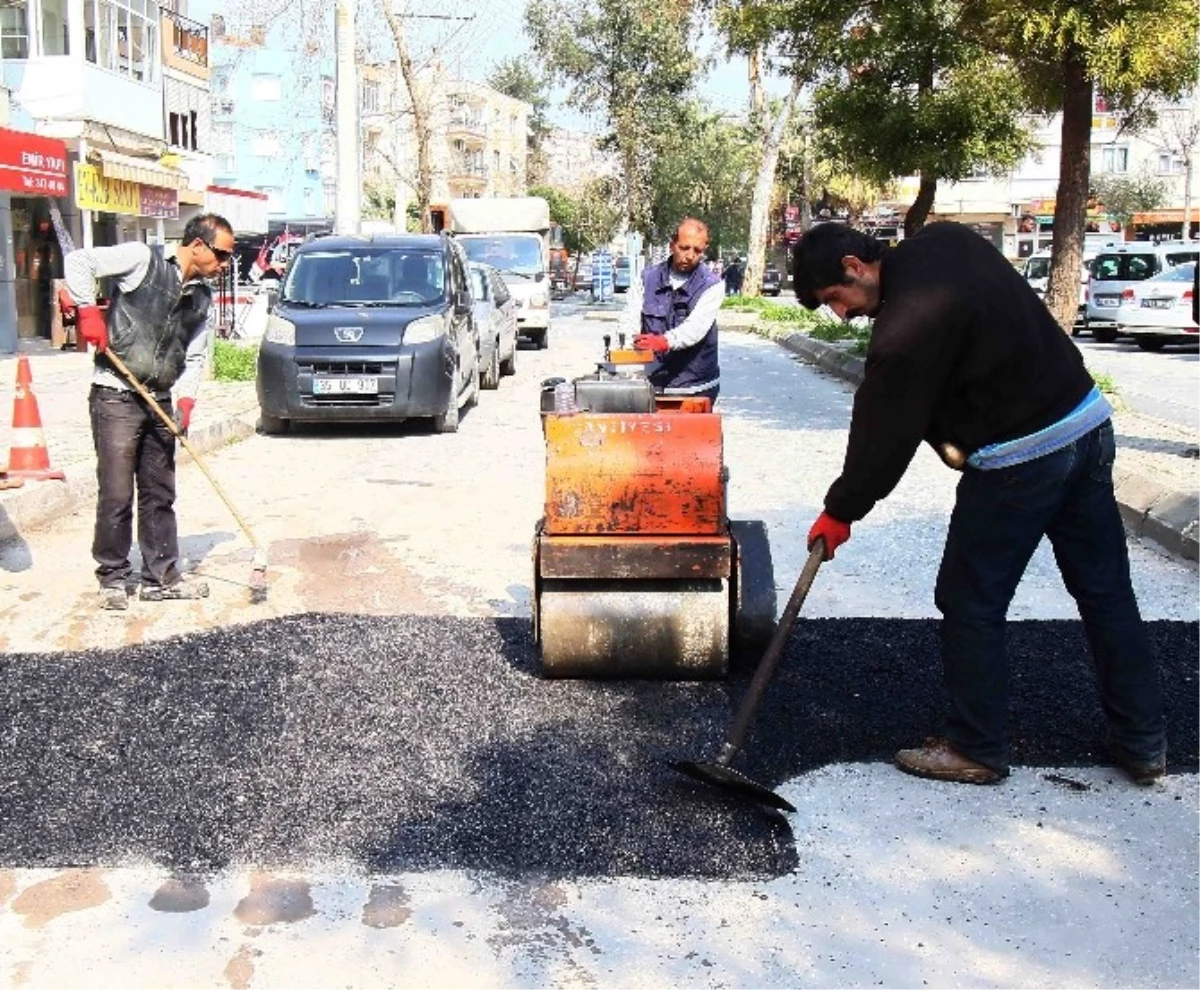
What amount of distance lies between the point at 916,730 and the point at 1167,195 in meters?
63.5

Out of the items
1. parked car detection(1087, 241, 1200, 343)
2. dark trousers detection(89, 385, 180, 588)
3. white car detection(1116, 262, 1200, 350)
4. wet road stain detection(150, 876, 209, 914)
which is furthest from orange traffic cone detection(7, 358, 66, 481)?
parked car detection(1087, 241, 1200, 343)

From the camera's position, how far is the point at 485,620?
631 cm

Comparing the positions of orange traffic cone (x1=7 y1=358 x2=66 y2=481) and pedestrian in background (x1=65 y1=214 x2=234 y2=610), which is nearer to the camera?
pedestrian in background (x1=65 y1=214 x2=234 y2=610)

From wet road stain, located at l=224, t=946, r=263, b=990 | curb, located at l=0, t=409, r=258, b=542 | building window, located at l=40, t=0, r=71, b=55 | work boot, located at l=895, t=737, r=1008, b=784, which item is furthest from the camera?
building window, located at l=40, t=0, r=71, b=55

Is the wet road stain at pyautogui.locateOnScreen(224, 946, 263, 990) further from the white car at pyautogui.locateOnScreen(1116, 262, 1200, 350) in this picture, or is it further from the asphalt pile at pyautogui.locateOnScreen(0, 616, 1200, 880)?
the white car at pyautogui.locateOnScreen(1116, 262, 1200, 350)

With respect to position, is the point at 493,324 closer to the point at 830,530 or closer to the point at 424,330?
the point at 424,330

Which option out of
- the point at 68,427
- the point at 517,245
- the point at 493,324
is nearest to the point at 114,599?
the point at 68,427

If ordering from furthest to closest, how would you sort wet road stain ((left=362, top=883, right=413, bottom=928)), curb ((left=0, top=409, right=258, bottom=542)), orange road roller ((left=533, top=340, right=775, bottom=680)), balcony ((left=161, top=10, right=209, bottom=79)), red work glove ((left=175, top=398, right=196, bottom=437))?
1. balcony ((left=161, top=10, right=209, bottom=79))
2. curb ((left=0, top=409, right=258, bottom=542))
3. red work glove ((left=175, top=398, right=196, bottom=437))
4. orange road roller ((left=533, top=340, right=775, bottom=680))
5. wet road stain ((left=362, top=883, right=413, bottom=928))

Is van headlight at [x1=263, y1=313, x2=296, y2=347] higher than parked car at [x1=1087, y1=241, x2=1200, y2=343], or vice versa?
parked car at [x1=1087, y1=241, x2=1200, y2=343]

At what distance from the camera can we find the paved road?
3422 mm

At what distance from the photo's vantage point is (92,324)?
6305mm

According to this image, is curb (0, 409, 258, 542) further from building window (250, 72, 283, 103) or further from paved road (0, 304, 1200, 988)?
building window (250, 72, 283, 103)

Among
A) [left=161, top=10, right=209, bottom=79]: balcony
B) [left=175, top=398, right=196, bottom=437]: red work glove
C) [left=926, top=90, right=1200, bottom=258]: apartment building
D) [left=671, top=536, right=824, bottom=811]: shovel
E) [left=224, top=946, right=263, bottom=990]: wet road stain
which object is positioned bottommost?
[left=224, top=946, right=263, bottom=990]: wet road stain

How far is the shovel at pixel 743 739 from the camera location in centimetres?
423
